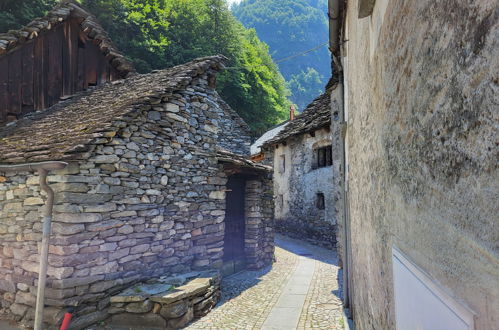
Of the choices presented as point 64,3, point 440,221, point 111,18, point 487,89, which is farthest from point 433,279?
point 111,18

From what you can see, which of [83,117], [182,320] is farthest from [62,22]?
[182,320]

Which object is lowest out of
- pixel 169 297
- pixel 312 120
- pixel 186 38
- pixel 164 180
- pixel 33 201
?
pixel 169 297

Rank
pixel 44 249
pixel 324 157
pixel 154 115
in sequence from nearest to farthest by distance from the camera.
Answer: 1. pixel 44 249
2. pixel 154 115
3. pixel 324 157

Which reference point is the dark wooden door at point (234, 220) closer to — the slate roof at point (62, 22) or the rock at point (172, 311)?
the rock at point (172, 311)

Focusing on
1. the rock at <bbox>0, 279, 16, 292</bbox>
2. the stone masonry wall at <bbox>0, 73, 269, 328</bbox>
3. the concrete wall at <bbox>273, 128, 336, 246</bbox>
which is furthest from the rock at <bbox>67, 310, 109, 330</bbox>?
the concrete wall at <bbox>273, 128, 336, 246</bbox>

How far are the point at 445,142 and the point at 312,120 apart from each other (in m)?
13.2

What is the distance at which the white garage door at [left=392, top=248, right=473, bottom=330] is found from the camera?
3.15ft

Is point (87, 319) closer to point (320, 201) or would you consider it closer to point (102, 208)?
point (102, 208)

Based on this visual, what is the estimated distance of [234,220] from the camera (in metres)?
9.73

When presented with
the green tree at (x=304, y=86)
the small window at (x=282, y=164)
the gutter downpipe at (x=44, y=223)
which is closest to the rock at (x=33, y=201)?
the gutter downpipe at (x=44, y=223)

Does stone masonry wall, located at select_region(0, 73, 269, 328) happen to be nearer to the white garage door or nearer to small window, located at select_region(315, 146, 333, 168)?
the white garage door

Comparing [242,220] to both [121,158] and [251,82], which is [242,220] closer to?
[121,158]

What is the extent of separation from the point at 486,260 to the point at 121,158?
19.3 feet

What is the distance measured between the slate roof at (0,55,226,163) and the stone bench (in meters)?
2.57
